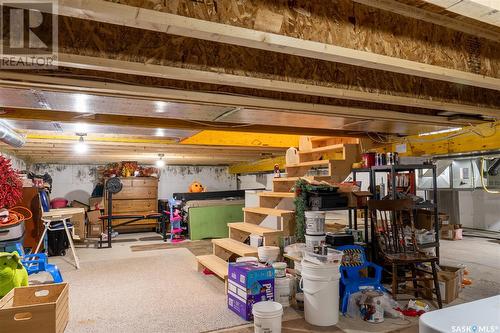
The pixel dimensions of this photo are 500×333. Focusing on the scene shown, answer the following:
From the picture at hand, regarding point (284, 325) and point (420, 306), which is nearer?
point (284, 325)

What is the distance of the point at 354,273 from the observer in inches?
129

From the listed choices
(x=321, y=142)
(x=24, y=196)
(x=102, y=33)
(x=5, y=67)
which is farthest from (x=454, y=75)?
(x=24, y=196)

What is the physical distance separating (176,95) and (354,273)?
99.4 inches

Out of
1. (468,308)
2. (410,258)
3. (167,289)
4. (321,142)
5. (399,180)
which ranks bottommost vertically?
(167,289)

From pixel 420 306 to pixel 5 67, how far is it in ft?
12.3

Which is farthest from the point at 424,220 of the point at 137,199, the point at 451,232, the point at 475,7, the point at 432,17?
the point at 137,199

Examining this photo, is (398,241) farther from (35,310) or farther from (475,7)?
(35,310)

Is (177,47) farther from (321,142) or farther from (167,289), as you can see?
(321,142)

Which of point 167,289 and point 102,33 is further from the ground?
point 102,33

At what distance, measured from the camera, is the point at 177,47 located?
1.68 meters

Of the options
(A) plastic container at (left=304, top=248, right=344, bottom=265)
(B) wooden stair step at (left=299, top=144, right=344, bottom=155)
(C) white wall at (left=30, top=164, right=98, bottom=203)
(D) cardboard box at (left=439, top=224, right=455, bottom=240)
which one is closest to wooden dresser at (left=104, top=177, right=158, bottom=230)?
(C) white wall at (left=30, top=164, right=98, bottom=203)

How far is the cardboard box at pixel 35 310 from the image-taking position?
2.26 meters

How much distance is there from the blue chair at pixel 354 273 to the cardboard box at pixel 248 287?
28.8 inches

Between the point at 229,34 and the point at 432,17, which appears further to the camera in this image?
the point at 432,17
